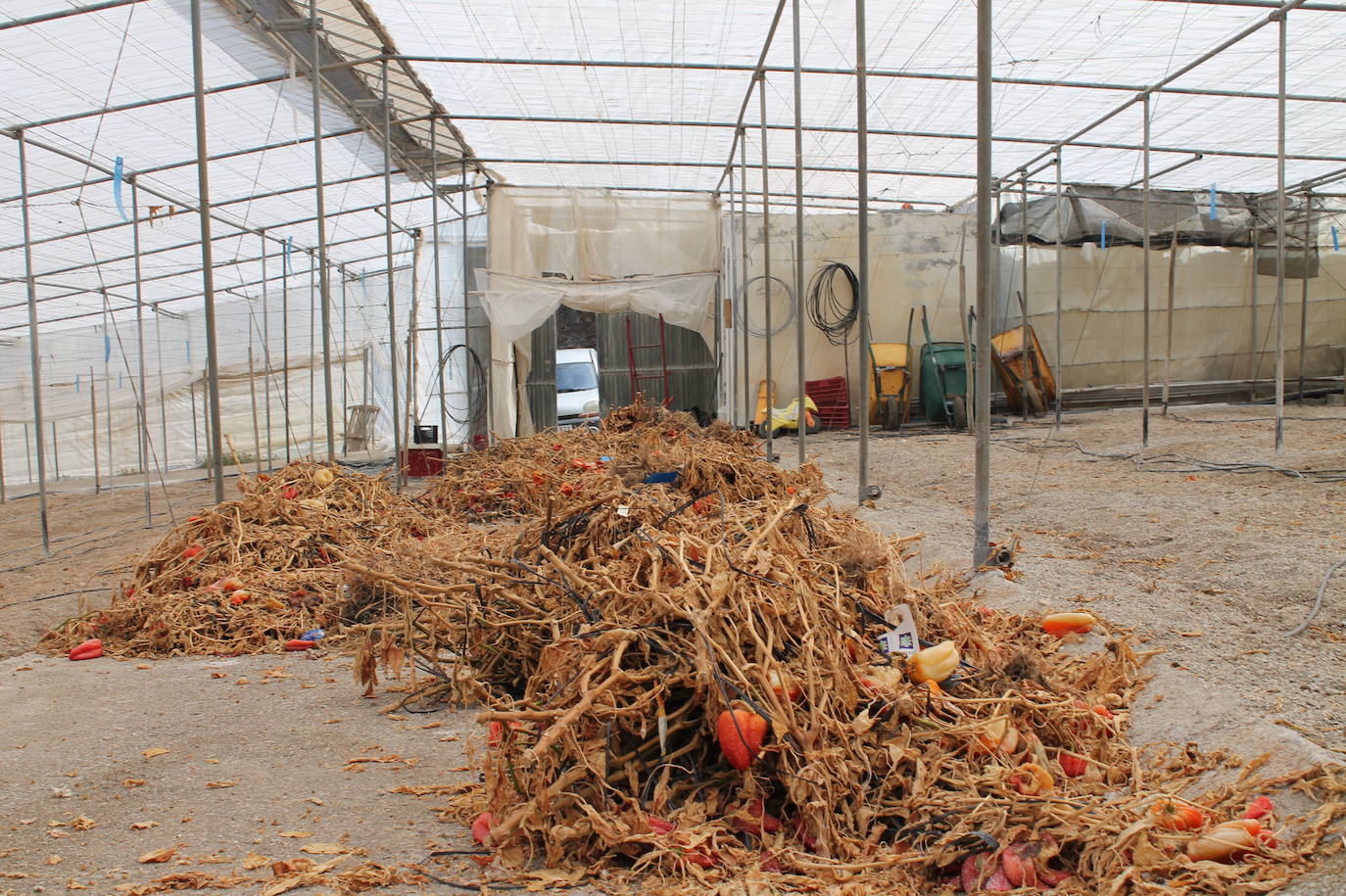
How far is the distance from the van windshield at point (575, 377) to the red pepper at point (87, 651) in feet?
39.3

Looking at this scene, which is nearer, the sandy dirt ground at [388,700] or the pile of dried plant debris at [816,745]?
the pile of dried plant debris at [816,745]

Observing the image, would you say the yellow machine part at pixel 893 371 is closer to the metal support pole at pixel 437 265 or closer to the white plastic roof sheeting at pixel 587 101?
the white plastic roof sheeting at pixel 587 101

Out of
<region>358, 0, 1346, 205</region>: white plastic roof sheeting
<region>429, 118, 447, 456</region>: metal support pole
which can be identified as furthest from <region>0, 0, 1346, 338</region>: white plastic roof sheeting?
<region>429, 118, 447, 456</region>: metal support pole

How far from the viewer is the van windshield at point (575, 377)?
16.4m

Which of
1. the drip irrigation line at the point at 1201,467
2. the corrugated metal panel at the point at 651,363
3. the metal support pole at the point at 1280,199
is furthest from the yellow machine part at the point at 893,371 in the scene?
the metal support pole at the point at 1280,199

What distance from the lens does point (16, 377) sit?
14195 millimetres

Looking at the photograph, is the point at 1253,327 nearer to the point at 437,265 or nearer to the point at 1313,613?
the point at 437,265

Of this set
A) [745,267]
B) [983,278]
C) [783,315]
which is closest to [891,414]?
[783,315]

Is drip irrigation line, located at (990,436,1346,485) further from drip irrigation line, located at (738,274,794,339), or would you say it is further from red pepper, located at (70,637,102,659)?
red pepper, located at (70,637,102,659)

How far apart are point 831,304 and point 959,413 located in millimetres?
2797

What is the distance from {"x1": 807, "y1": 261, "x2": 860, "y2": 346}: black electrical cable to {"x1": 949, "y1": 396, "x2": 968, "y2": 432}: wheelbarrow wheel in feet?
6.80

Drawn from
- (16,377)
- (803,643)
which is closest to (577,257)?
(16,377)

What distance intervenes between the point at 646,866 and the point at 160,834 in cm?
128

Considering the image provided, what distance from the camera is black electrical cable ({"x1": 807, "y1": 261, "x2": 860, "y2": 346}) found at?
1491 cm
